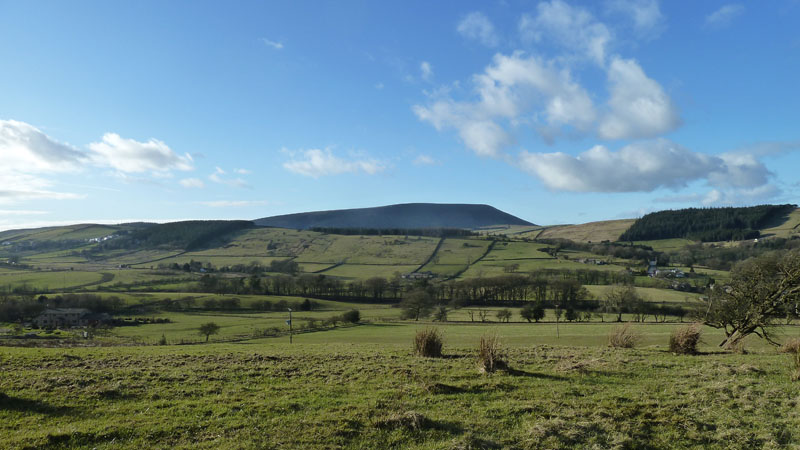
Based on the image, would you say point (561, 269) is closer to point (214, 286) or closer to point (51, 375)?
point (214, 286)

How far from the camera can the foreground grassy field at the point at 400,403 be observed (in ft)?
29.0

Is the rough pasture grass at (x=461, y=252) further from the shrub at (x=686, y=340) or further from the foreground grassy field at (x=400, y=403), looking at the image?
the foreground grassy field at (x=400, y=403)

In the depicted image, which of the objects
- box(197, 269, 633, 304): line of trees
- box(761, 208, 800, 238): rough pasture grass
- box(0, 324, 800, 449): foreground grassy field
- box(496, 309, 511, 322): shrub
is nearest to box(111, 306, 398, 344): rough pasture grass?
box(197, 269, 633, 304): line of trees

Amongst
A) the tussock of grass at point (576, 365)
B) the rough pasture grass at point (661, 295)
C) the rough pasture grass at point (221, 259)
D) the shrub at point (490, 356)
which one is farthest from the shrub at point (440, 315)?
the rough pasture grass at point (221, 259)

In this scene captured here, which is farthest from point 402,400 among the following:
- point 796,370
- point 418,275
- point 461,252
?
point 461,252

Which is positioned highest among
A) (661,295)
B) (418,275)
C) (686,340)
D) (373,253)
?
(686,340)

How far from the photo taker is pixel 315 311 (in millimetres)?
92625

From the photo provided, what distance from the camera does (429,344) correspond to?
18016 millimetres

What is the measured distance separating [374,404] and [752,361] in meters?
15.4

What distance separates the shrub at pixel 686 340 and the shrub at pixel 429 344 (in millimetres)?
10739

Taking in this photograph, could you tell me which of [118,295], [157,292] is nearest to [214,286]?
[157,292]

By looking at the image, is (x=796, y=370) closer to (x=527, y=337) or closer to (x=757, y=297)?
(x=757, y=297)

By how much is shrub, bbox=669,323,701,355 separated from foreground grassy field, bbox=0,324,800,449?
202cm

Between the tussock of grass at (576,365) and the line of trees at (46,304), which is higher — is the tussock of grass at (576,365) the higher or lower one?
the higher one
